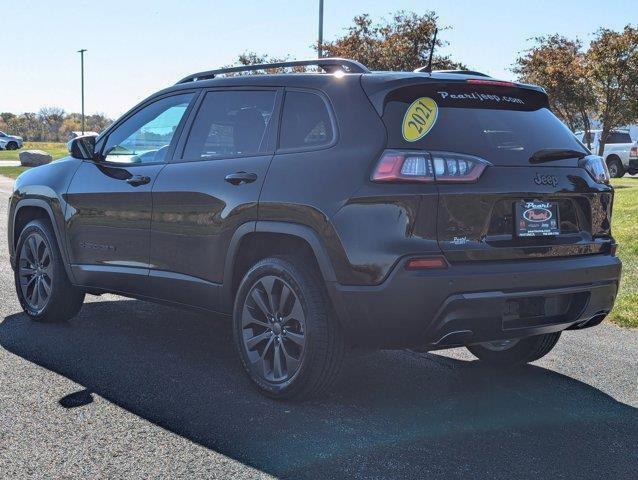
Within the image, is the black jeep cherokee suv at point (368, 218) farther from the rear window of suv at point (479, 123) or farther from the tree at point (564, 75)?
the tree at point (564, 75)

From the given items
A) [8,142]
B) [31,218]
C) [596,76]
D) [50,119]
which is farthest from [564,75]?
[50,119]

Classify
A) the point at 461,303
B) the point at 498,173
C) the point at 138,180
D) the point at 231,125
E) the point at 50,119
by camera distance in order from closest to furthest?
1. the point at 461,303
2. the point at 498,173
3. the point at 231,125
4. the point at 138,180
5. the point at 50,119

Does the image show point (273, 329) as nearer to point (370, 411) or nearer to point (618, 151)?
point (370, 411)

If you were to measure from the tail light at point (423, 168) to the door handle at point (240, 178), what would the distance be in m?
0.87

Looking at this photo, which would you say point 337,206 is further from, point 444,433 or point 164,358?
point 164,358

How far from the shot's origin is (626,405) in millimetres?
4559

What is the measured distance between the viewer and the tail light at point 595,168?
457cm

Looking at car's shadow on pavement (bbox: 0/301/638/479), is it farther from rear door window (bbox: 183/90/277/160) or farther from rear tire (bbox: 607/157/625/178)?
rear tire (bbox: 607/157/625/178)

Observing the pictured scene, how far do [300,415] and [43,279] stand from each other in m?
2.95

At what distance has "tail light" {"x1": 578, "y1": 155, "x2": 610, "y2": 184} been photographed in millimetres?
4566

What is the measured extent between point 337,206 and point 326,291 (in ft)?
1.53

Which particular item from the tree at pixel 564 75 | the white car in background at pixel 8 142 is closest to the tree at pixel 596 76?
the tree at pixel 564 75

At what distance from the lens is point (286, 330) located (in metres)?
4.48

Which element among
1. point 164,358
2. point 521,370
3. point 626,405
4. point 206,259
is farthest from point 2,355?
point 626,405
